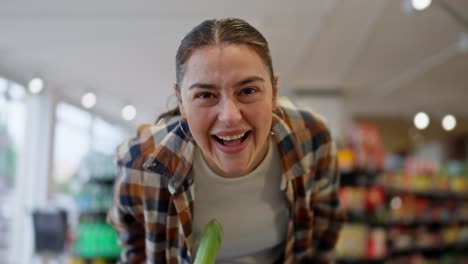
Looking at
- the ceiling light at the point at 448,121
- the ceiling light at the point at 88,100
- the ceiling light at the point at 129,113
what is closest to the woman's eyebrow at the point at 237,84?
the ceiling light at the point at 129,113

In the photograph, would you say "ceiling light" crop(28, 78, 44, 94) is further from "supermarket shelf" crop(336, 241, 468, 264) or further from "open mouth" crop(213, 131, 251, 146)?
"supermarket shelf" crop(336, 241, 468, 264)

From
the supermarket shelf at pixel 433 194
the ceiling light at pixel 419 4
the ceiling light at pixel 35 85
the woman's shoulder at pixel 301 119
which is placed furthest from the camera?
the supermarket shelf at pixel 433 194

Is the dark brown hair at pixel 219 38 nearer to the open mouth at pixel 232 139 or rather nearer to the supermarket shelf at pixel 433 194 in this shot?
the open mouth at pixel 232 139

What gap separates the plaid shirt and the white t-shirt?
0.02 meters

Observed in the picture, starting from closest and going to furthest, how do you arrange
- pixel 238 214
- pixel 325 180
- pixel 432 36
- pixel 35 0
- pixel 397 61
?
pixel 35 0
pixel 238 214
pixel 325 180
pixel 432 36
pixel 397 61

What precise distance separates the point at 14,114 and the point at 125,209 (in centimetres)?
33

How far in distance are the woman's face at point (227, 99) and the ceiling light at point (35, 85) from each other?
36 cm

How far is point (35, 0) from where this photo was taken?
87 cm

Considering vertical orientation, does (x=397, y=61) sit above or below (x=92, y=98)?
above

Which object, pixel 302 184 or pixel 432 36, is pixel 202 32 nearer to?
pixel 302 184

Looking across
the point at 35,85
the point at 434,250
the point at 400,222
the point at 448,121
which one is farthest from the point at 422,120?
the point at 434,250

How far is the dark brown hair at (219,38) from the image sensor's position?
69cm

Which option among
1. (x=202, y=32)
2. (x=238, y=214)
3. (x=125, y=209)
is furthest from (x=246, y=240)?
(x=202, y=32)

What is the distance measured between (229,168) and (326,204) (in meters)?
0.60
